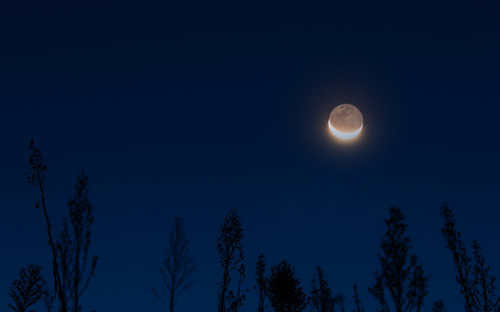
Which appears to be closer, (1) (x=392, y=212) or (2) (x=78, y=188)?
(2) (x=78, y=188)

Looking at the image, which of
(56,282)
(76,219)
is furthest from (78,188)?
(56,282)

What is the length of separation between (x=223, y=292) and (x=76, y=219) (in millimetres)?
15042

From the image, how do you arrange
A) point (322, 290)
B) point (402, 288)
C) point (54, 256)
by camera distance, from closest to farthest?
point (54, 256), point (402, 288), point (322, 290)

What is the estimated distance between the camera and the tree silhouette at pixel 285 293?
25203 millimetres

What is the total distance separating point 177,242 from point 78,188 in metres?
13.9

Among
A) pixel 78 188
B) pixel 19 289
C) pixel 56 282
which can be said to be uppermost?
pixel 78 188

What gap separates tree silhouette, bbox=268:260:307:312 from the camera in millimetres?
25203

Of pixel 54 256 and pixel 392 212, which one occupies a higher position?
pixel 392 212

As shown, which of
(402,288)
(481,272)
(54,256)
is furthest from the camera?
(402,288)

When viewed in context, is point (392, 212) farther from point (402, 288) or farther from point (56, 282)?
point (56, 282)

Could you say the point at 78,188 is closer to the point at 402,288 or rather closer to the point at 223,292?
the point at 223,292

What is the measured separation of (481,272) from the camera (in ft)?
69.7

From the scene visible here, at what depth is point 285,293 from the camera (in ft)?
82.7

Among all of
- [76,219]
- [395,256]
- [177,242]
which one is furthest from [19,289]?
[395,256]
